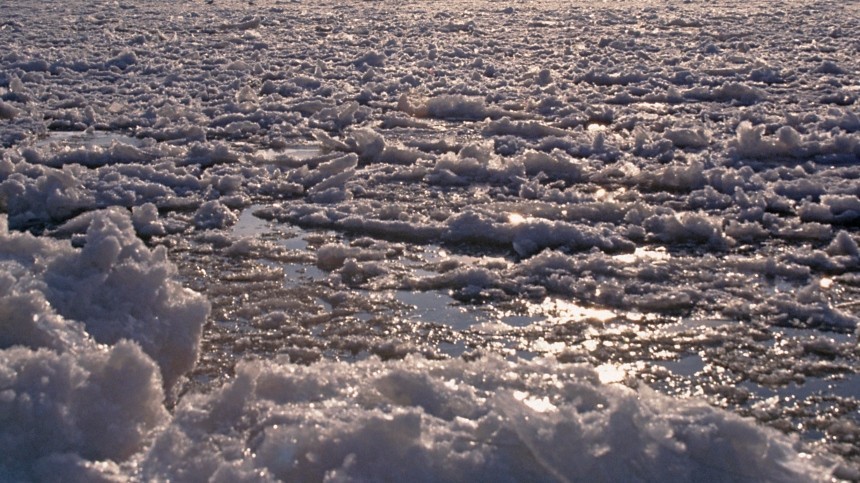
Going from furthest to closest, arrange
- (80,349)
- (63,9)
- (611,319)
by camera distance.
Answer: (63,9)
(611,319)
(80,349)

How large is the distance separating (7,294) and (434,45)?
1188cm

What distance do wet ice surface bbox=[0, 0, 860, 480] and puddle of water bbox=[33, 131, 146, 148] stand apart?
61 mm

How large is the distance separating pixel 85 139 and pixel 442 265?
16.0ft

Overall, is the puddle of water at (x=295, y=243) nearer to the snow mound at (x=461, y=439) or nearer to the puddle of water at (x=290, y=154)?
the puddle of water at (x=290, y=154)

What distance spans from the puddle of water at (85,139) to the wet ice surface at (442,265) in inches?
2.4

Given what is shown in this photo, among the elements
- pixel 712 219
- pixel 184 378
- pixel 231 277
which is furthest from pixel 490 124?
pixel 184 378

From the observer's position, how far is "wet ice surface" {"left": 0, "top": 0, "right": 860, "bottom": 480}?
281 centimetres

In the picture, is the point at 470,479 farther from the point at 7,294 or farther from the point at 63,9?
the point at 63,9

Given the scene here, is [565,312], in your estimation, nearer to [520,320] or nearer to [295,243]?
[520,320]

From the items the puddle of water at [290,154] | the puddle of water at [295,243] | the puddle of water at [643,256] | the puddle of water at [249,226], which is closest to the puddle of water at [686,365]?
the puddle of water at [643,256]

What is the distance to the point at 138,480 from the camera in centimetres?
272

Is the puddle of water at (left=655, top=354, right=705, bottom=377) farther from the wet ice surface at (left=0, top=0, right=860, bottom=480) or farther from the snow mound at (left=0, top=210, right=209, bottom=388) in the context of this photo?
the snow mound at (left=0, top=210, right=209, bottom=388)

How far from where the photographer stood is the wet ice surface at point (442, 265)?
2.81 metres

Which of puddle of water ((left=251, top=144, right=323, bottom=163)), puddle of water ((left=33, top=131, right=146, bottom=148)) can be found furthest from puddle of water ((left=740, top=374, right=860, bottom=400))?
puddle of water ((left=33, top=131, right=146, bottom=148))
